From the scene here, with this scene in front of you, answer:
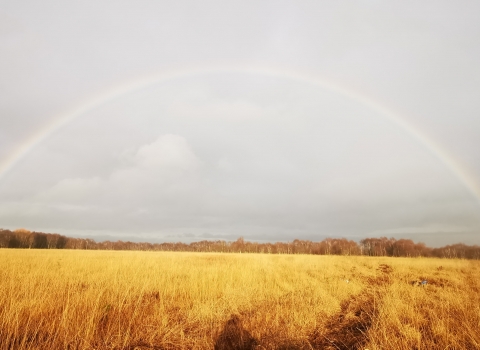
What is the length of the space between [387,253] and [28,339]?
78.5m

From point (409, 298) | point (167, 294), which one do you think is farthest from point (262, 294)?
point (409, 298)

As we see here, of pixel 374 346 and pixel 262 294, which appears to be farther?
pixel 262 294

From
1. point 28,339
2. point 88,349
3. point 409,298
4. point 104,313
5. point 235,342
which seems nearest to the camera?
point 88,349

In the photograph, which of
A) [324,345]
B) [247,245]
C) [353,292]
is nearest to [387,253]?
[247,245]

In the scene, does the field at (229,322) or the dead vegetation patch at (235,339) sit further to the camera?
the dead vegetation patch at (235,339)

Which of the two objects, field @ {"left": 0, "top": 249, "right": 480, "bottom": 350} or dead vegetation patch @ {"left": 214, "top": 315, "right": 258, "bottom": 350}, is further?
dead vegetation patch @ {"left": 214, "top": 315, "right": 258, "bottom": 350}

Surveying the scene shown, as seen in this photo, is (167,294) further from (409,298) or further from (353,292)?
(409,298)

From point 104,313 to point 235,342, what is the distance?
2735 millimetres

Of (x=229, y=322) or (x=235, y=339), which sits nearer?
(x=235, y=339)

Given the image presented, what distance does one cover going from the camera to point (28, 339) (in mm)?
4324

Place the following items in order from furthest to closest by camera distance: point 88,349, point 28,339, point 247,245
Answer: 1. point 247,245
2. point 28,339
3. point 88,349

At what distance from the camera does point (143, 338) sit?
14.6 ft

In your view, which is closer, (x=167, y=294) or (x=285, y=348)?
(x=285, y=348)

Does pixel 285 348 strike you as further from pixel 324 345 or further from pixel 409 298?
pixel 409 298
